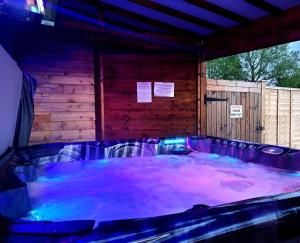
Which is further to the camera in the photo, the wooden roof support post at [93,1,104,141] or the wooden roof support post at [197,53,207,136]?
the wooden roof support post at [197,53,207,136]

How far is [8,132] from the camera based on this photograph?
2445mm

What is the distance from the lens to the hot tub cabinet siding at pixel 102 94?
363 centimetres

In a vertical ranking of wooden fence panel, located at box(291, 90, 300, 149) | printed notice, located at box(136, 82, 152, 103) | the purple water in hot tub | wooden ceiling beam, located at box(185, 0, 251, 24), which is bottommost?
the purple water in hot tub

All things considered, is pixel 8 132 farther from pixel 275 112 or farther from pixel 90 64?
pixel 275 112

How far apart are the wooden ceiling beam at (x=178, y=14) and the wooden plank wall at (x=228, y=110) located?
111 centimetres

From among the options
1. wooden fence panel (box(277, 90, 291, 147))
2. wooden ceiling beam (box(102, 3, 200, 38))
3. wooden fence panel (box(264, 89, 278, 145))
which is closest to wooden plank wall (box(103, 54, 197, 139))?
wooden ceiling beam (box(102, 3, 200, 38))

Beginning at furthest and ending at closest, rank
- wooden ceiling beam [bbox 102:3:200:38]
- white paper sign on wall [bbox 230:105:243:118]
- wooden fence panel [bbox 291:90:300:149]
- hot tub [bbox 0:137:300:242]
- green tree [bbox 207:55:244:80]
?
green tree [bbox 207:55:244:80], wooden fence panel [bbox 291:90:300:149], white paper sign on wall [bbox 230:105:243:118], wooden ceiling beam [bbox 102:3:200:38], hot tub [bbox 0:137:300:242]

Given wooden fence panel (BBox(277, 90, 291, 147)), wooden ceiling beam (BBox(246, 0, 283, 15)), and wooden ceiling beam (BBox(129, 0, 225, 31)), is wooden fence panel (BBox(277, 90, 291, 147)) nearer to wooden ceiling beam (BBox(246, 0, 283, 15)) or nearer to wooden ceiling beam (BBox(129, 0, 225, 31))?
wooden ceiling beam (BBox(129, 0, 225, 31))

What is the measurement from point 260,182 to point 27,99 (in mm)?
2298

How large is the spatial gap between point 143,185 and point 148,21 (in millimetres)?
2302

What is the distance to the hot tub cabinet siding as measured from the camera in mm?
3627

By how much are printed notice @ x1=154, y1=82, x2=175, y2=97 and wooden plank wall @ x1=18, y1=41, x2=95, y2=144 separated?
0.94 m

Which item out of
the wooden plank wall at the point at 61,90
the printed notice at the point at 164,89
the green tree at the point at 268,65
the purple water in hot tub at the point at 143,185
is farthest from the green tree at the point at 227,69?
the purple water in hot tub at the point at 143,185

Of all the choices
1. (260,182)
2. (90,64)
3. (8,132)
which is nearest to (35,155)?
(8,132)
